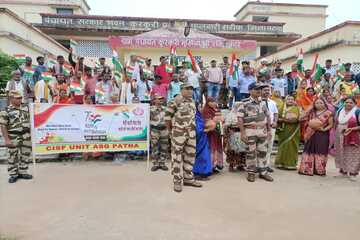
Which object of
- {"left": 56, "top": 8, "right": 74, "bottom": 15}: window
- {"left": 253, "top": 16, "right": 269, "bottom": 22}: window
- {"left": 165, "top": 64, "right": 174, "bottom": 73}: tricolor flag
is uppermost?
{"left": 56, "top": 8, "right": 74, "bottom": 15}: window

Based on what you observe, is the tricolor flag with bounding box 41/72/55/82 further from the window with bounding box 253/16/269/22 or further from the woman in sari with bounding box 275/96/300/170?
the window with bounding box 253/16/269/22

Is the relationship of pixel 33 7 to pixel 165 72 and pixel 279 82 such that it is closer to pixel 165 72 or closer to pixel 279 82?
pixel 165 72

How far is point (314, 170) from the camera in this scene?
22.1 feet

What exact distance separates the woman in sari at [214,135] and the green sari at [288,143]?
1.34 m

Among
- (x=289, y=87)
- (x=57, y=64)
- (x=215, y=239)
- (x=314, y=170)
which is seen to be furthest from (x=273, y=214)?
(x=57, y=64)

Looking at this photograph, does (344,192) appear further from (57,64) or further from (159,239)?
(57,64)

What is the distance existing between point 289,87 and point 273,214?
6145 millimetres

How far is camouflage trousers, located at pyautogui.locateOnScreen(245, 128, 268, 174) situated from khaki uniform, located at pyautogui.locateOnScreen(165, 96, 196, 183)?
1087mm

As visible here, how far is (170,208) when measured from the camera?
15.7 ft

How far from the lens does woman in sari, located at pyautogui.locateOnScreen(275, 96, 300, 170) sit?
7.14m

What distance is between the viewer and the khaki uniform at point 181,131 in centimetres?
561

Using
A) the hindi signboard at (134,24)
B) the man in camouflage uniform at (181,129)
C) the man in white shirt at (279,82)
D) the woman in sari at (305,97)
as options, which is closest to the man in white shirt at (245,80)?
the man in white shirt at (279,82)

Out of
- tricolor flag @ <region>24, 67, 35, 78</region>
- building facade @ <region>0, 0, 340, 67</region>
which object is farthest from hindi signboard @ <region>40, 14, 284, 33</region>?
tricolor flag @ <region>24, 67, 35, 78</region>

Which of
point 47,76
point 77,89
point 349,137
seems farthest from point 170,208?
point 47,76
